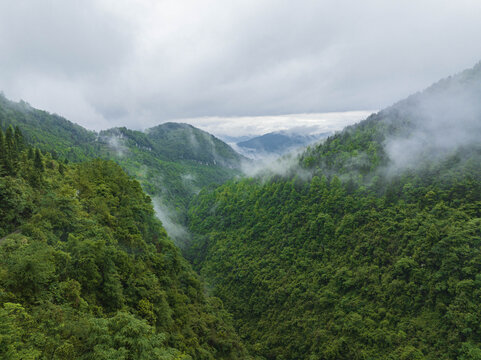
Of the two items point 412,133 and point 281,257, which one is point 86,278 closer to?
point 281,257

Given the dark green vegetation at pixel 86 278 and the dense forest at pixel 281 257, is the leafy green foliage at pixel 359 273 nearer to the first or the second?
the dense forest at pixel 281 257

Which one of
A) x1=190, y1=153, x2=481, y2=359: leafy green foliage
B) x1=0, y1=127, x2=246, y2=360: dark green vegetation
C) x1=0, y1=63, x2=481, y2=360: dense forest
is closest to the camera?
x1=0, y1=127, x2=246, y2=360: dark green vegetation

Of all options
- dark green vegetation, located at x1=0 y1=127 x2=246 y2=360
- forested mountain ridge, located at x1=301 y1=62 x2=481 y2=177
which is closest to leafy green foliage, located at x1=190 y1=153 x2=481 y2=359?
forested mountain ridge, located at x1=301 y1=62 x2=481 y2=177

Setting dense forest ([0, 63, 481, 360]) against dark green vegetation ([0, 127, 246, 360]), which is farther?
dense forest ([0, 63, 481, 360])

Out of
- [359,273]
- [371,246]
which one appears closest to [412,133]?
[371,246]

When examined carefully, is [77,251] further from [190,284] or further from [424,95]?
[424,95]

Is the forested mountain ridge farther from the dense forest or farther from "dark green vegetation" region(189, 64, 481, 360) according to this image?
the dense forest
